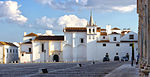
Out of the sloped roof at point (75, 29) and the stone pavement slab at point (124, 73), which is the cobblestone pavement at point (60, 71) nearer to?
the stone pavement slab at point (124, 73)

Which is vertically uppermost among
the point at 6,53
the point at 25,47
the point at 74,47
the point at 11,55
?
Answer: the point at 25,47

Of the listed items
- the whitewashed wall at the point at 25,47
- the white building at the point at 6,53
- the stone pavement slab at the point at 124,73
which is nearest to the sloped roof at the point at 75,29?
the whitewashed wall at the point at 25,47

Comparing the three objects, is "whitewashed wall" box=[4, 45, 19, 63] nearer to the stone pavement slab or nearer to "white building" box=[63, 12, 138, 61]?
"white building" box=[63, 12, 138, 61]

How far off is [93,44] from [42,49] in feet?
49.6

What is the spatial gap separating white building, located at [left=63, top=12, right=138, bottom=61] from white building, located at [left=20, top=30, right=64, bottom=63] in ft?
7.55

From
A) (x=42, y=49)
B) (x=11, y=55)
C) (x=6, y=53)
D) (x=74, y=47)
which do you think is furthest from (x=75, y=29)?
(x=6, y=53)

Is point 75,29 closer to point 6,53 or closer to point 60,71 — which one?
point 6,53

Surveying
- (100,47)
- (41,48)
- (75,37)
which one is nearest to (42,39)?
(41,48)

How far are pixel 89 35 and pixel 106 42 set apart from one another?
5.21 metres

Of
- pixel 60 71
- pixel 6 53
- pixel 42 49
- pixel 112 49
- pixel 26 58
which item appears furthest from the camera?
pixel 42 49

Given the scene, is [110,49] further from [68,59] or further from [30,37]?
[30,37]

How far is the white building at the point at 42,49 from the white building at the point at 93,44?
7.55 ft

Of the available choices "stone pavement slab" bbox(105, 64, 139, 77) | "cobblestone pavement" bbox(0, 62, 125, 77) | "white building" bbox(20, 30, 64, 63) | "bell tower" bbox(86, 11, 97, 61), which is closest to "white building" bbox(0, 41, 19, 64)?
"white building" bbox(20, 30, 64, 63)

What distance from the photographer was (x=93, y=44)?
80438 mm
